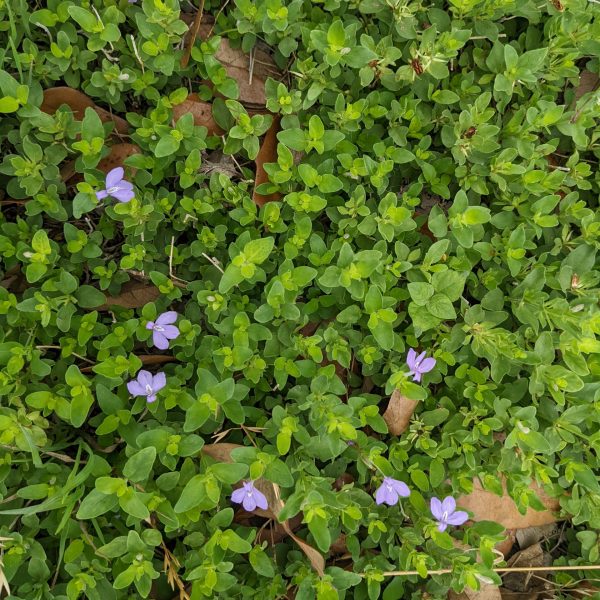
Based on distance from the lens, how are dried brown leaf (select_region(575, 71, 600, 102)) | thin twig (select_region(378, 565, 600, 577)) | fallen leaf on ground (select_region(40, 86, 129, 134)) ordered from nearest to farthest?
thin twig (select_region(378, 565, 600, 577))
fallen leaf on ground (select_region(40, 86, 129, 134))
dried brown leaf (select_region(575, 71, 600, 102))

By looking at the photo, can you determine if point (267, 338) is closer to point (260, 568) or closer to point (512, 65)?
point (260, 568)

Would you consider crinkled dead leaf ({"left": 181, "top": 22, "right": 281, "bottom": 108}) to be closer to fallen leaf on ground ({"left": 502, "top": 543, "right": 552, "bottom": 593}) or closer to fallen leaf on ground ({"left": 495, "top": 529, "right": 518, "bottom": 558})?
fallen leaf on ground ({"left": 495, "top": 529, "right": 518, "bottom": 558})

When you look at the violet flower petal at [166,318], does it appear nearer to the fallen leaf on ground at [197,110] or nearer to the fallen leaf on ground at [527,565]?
the fallen leaf on ground at [197,110]

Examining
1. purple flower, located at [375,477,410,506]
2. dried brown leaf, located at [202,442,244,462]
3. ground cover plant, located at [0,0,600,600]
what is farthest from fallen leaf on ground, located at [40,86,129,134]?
purple flower, located at [375,477,410,506]

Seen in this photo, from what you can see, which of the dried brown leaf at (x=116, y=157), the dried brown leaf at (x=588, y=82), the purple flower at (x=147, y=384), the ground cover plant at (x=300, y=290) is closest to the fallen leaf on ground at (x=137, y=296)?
the ground cover plant at (x=300, y=290)

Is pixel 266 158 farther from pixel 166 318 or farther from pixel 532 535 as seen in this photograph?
pixel 532 535

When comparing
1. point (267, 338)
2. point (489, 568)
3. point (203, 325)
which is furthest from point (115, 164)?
point (489, 568)
